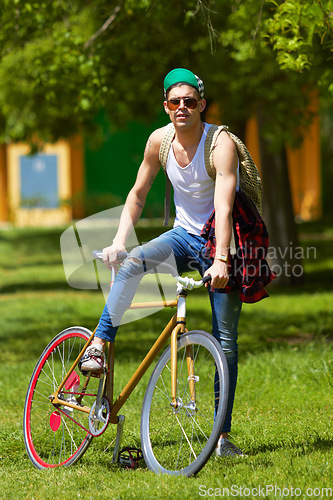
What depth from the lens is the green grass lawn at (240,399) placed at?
12.9ft

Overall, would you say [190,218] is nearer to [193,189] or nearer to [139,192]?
[193,189]

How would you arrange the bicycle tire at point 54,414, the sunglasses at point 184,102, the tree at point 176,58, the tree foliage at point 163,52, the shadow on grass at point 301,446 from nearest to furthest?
the sunglasses at point 184,102 < the shadow on grass at point 301,446 < the bicycle tire at point 54,414 < the tree foliage at point 163,52 < the tree at point 176,58

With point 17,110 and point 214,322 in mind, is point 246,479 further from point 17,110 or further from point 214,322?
point 17,110

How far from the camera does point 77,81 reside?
9.71 metres

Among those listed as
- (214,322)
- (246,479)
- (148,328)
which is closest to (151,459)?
(246,479)

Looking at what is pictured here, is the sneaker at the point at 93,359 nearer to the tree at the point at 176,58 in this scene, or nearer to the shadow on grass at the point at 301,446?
the shadow on grass at the point at 301,446

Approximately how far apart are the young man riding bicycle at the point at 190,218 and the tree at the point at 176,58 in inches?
75.5

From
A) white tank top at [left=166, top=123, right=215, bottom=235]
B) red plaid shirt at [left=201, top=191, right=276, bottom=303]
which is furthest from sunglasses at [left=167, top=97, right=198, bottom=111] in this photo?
red plaid shirt at [left=201, top=191, right=276, bottom=303]

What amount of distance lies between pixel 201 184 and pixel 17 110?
11711 millimetres

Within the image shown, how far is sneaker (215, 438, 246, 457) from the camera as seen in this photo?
4.33 meters

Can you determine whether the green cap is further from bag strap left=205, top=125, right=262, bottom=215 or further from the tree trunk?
the tree trunk

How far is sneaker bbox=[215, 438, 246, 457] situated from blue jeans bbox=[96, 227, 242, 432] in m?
0.07

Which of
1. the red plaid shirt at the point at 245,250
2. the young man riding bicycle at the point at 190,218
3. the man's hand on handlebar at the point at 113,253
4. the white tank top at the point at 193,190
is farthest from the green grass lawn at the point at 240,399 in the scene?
the white tank top at the point at 193,190

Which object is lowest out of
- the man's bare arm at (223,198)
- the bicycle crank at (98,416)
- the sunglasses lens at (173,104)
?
the bicycle crank at (98,416)
